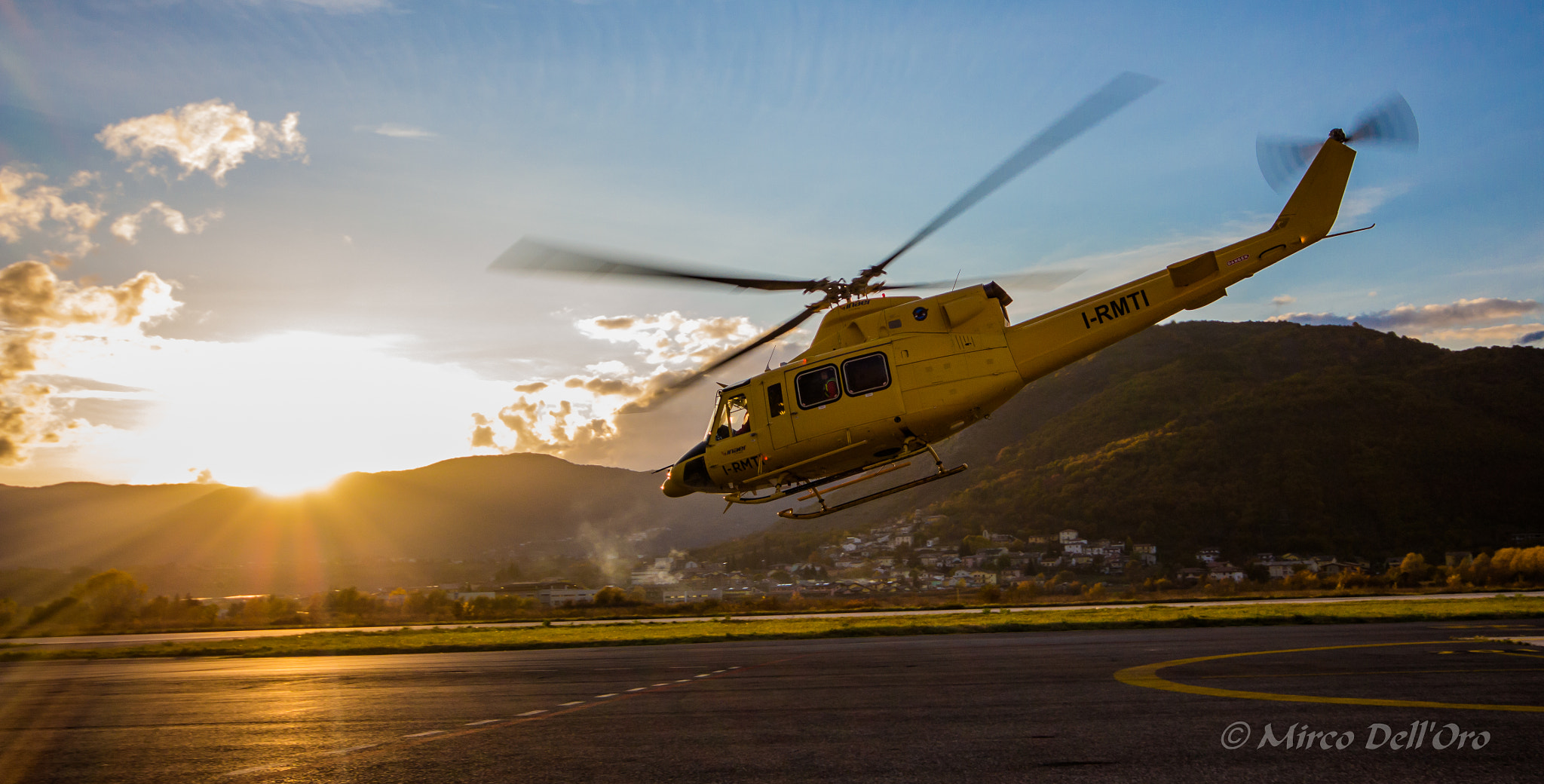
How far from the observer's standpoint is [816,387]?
62.5 ft

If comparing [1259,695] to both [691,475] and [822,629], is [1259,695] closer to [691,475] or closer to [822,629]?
[691,475]

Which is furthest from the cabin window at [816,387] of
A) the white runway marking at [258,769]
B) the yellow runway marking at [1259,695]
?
the white runway marking at [258,769]

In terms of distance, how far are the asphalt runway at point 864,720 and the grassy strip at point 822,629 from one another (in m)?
6.24

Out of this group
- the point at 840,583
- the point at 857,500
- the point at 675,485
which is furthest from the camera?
the point at 840,583

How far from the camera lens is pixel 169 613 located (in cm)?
4894

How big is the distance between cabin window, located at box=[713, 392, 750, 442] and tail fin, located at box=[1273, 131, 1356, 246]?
12891 millimetres

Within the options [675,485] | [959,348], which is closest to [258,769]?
[959,348]

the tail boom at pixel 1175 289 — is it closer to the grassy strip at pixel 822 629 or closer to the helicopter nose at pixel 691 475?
the grassy strip at pixel 822 629

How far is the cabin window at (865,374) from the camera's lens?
61.0 feet

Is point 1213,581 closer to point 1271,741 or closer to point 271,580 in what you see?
point 1271,741

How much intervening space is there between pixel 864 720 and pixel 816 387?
39.0ft

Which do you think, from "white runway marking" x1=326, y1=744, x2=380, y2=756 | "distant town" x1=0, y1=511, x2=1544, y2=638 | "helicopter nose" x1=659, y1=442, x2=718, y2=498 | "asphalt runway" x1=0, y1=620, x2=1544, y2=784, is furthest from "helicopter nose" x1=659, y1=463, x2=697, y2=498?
"distant town" x1=0, y1=511, x2=1544, y2=638

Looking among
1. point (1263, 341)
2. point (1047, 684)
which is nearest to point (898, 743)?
point (1047, 684)

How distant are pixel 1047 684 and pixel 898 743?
381cm
